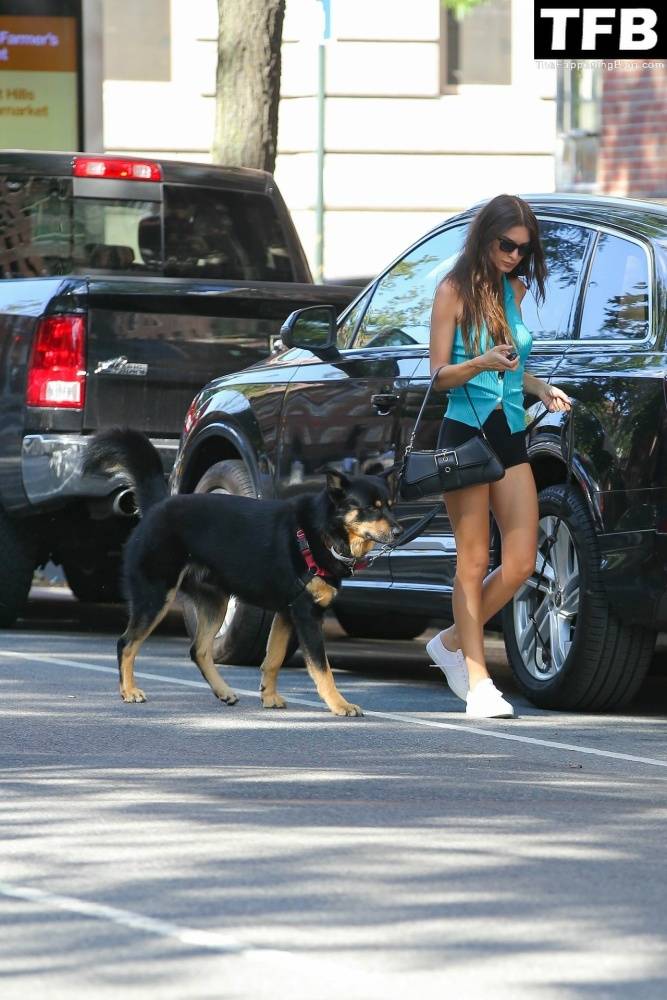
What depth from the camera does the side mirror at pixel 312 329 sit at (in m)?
9.23

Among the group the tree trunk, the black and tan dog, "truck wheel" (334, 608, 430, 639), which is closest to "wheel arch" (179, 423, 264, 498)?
the black and tan dog

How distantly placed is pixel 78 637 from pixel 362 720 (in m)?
3.43

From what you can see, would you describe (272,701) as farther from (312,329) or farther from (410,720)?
(312,329)

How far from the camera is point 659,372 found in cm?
805

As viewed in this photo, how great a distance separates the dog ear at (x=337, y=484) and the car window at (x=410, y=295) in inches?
35.9

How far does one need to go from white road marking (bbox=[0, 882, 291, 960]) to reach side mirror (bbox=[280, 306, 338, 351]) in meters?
4.06

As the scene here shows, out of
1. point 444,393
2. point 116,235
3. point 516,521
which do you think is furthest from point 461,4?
point 516,521

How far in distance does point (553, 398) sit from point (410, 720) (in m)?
1.32

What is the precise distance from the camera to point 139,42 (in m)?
26.9

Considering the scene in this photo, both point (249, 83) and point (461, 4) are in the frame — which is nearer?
point (249, 83)

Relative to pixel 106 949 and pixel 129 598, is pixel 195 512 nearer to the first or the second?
pixel 129 598

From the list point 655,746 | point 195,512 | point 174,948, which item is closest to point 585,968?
point 174,948

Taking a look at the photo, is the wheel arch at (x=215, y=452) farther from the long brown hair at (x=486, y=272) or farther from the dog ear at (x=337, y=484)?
the long brown hair at (x=486, y=272)

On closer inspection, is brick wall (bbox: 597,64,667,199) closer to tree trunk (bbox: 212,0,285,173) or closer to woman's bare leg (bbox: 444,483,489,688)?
tree trunk (bbox: 212,0,285,173)
